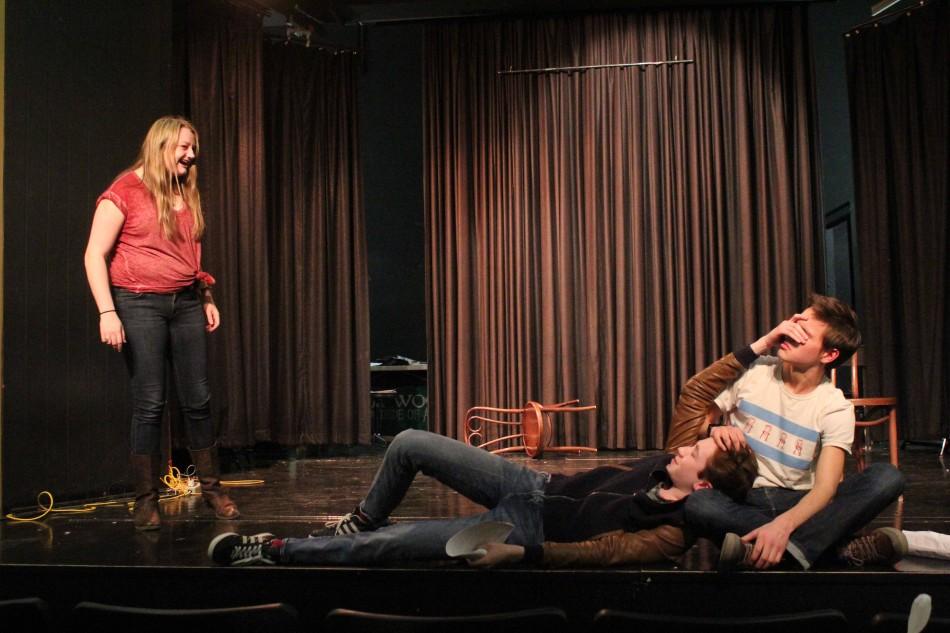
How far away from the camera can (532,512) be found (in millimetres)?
2186

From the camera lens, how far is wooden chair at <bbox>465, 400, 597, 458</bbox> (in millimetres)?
5617

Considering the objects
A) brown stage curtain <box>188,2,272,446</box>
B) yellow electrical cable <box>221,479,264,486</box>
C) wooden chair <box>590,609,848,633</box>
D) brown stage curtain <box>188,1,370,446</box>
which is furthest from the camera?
brown stage curtain <box>188,1,370,446</box>

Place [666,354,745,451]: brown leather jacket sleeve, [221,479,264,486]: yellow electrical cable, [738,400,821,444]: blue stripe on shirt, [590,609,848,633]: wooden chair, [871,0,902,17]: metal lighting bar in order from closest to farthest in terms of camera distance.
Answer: [590,609,848,633]: wooden chair, [738,400,821,444]: blue stripe on shirt, [666,354,745,451]: brown leather jacket sleeve, [221,479,264,486]: yellow electrical cable, [871,0,902,17]: metal lighting bar

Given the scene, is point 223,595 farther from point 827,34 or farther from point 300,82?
point 827,34

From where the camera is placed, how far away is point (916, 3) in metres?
5.66

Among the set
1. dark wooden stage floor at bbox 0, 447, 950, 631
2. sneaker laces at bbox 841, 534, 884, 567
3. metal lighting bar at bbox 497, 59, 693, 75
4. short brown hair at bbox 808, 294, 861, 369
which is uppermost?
metal lighting bar at bbox 497, 59, 693, 75

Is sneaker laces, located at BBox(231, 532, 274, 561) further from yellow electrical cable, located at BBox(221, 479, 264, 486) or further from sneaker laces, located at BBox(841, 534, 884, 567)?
yellow electrical cable, located at BBox(221, 479, 264, 486)

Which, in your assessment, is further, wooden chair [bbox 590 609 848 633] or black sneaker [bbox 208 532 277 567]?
black sneaker [bbox 208 532 277 567]

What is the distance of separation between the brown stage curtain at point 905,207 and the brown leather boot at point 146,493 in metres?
4.83

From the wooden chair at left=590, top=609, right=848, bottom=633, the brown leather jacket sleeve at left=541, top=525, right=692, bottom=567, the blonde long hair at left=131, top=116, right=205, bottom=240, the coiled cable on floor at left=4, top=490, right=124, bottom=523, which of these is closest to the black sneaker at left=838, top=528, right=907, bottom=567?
the brown leather jacket sleeve at left=541, top=525, right=692, bottom=567

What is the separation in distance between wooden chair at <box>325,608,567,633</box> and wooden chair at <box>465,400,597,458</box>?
13.2 feet

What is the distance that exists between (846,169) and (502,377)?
3.04m

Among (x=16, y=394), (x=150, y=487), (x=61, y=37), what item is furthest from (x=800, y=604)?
(x=61, y=37)

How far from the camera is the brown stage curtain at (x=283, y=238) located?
541 cm
